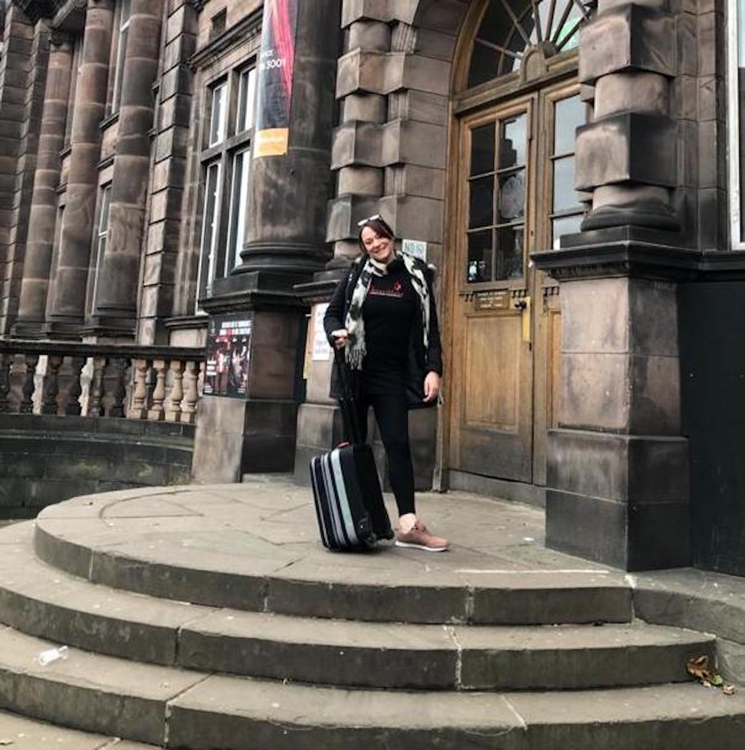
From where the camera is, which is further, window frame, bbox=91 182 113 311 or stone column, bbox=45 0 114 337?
window frame, bbox=91 182 113 311

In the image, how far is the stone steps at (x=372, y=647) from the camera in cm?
329

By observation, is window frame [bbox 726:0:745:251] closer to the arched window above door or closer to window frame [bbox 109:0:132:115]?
the arched window above door

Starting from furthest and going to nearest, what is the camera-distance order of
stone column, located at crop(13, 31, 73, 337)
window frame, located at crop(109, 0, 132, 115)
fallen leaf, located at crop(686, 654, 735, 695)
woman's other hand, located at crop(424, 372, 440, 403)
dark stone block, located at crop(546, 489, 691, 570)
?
stone column, located at crop(13, 31, 73, 337)
window frame, located at crop(109, 0, 132, 115)
woman's other hand, located at crop(424, 372, 440, 403)
dark stone block, located at crop(546, 489, 691, 570)
fallen leaf, located at crop(686, 654, 735, 695)

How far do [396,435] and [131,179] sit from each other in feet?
36.2

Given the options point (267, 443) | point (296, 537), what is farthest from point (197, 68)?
point (296, 537)

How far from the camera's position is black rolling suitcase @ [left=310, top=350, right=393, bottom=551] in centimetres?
412

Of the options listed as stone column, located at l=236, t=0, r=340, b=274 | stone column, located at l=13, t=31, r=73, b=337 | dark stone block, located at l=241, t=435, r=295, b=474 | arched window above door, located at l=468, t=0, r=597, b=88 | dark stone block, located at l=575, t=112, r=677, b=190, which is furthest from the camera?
stone column, located at l=13, t=31, r=73, b=337

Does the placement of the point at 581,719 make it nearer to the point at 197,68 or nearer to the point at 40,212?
the point at 197,68

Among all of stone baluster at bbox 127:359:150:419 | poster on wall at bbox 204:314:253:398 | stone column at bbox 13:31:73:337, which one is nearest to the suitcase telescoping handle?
poster on wall at bbox 204:314:253:398

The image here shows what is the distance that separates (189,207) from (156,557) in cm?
966

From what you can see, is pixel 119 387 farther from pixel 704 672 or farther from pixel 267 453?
pixel 704 672

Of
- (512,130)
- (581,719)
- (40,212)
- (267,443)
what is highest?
(40,212)

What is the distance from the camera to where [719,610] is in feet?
12.0

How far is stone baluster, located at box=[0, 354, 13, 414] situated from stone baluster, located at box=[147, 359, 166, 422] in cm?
201
